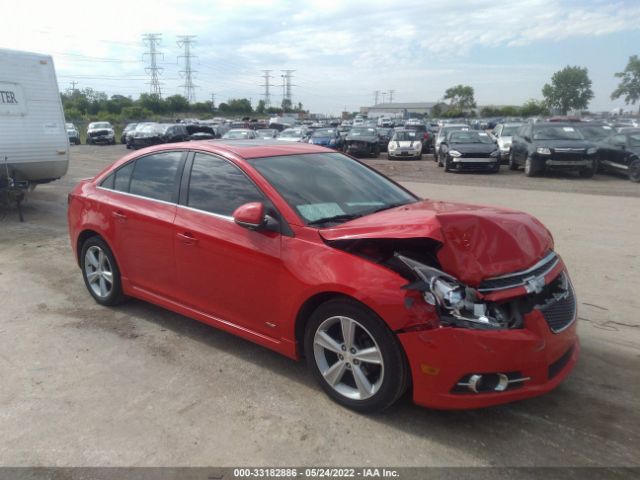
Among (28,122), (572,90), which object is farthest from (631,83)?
(28,122)

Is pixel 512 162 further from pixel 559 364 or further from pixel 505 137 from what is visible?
pixel 559 364

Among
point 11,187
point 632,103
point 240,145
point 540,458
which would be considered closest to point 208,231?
point 240,145

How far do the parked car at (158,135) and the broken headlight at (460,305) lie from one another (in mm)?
29077

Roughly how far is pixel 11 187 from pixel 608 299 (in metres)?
10.1

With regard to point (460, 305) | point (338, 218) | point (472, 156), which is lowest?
point (472, 156)

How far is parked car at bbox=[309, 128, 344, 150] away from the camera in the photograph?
25.2 meters

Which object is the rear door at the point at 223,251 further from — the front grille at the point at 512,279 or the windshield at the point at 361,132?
the windshield at the point at 361,132

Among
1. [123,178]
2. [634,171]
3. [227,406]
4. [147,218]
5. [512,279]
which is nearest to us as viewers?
[512,279]

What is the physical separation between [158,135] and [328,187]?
30.0 m

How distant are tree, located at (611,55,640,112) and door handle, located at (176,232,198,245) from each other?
384 feet

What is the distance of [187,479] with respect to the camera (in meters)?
2.68

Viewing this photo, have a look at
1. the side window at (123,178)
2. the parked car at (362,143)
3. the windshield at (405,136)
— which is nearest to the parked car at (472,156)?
the windshield at (405,136)

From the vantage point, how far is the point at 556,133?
662 inches

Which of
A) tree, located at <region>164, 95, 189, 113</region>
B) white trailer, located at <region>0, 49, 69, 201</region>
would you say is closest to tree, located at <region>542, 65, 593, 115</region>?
tree, located at <region>164, 95, 189, 113</region>
